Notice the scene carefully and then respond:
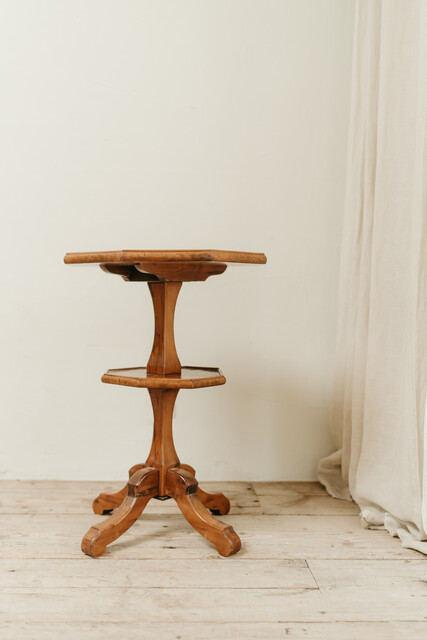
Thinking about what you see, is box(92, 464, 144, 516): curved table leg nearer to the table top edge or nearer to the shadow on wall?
the shadow on wall

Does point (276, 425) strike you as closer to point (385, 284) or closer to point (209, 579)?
point (385, 284)

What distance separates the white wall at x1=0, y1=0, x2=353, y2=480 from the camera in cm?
206

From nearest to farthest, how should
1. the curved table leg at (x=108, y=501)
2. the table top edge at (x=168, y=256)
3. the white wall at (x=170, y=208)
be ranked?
the table top edge at (x=168, y=256), the curved table leg at (x=108, y=501), the white wall at (x=170, y=208)

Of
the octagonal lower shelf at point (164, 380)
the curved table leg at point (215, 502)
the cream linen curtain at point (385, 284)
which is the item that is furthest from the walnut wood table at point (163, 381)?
the cream linen curtain at point (385, 284)

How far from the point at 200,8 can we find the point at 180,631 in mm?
1902

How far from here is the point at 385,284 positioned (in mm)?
1695

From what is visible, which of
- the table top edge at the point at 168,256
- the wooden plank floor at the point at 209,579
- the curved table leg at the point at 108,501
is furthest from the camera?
the curved table leg at the point at 108,501

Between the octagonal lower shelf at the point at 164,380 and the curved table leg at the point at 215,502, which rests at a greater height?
the octagonal lower shelf at the point at 164,380

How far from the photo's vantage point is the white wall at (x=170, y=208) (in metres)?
2.06

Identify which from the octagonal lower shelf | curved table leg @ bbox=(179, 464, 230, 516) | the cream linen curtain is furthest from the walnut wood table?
the cream linen curtain

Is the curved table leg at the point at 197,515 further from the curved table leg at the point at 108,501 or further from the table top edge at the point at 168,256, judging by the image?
the table top edge at the point at 168,256

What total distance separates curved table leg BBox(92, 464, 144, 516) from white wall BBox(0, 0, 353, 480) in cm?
34

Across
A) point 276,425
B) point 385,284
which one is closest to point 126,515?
point 276,425

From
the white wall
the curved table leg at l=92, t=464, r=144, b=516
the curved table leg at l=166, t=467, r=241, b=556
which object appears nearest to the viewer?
the curved table leg at l=166, t=467, r=241, b=556
